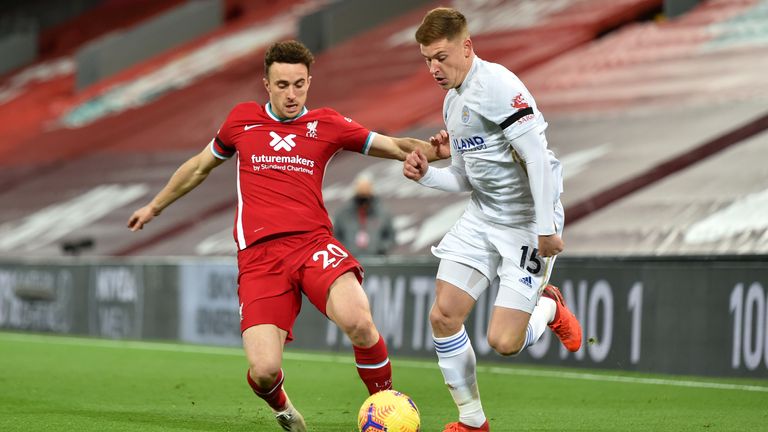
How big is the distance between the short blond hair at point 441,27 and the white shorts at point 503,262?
0.96 m

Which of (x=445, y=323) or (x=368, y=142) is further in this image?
(x=368, y=142)

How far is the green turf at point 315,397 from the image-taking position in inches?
289

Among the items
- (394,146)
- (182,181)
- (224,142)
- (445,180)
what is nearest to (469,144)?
(445,180)

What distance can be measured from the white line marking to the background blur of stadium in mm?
372

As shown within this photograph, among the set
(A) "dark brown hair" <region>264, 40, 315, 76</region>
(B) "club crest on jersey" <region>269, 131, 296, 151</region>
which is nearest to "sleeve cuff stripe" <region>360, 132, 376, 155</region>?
(B) "club crest on jersey" <region>269, 131, 296, 151</region>

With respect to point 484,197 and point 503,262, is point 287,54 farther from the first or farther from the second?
point 503,262

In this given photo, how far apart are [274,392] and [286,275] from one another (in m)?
0.59

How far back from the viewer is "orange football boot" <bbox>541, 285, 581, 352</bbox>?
7.29m

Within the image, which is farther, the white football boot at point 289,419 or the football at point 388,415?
the white football boot at point 289,419

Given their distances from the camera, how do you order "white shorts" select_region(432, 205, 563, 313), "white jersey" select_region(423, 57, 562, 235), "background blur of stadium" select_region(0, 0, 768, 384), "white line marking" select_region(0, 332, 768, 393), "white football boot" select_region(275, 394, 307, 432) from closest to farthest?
"white jersey" select_region(423, 57, 562, 235) < "white shorts" select_region(432, 205, 563, 313) < "white football boot" select_region(275, 394, 307, 432) < "white line marking" select_region(0, 332, 768, 393) < "background blur of stadium" select_region(0, 0, 768, 384)

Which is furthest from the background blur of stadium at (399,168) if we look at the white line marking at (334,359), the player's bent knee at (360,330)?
the player's bent knee at (360,330)

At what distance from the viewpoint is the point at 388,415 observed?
6.23m

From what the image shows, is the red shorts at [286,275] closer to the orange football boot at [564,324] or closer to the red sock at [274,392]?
the red sock at [274,392]

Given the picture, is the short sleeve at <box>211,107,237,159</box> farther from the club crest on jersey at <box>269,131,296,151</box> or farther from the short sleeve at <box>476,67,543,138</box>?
the short sleeve at <box>476,67,543,138</box>
